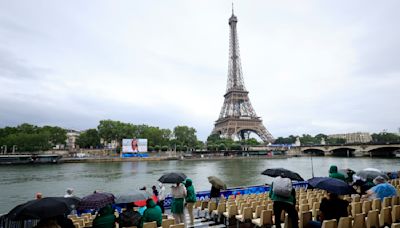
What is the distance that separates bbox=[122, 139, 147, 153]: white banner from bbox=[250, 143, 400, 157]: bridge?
41366 millimetres

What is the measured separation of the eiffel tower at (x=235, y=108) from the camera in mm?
83125

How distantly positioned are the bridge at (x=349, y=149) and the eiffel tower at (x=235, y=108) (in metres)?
11.8

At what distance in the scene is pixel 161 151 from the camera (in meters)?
80.2

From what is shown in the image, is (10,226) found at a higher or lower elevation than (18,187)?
higher

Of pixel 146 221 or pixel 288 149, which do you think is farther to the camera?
Result: pixel 288 149

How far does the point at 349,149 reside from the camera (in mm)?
81438

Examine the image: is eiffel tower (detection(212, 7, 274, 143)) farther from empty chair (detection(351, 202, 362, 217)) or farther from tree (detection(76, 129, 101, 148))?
empty chair (detection(351, 202, 362, 217))

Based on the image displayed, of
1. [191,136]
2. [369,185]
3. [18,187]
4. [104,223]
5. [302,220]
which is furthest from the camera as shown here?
[191,136]

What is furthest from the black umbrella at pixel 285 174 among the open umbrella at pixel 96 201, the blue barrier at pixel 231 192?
the open umbrella at pixel 96 201

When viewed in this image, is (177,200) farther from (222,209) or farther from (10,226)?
(10,226)

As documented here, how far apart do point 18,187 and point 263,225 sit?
25.7 metres

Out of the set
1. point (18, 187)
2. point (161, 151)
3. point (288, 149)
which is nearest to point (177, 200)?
point (18, 187)

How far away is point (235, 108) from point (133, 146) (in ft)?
119

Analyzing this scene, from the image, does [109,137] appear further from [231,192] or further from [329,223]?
[329,223]
